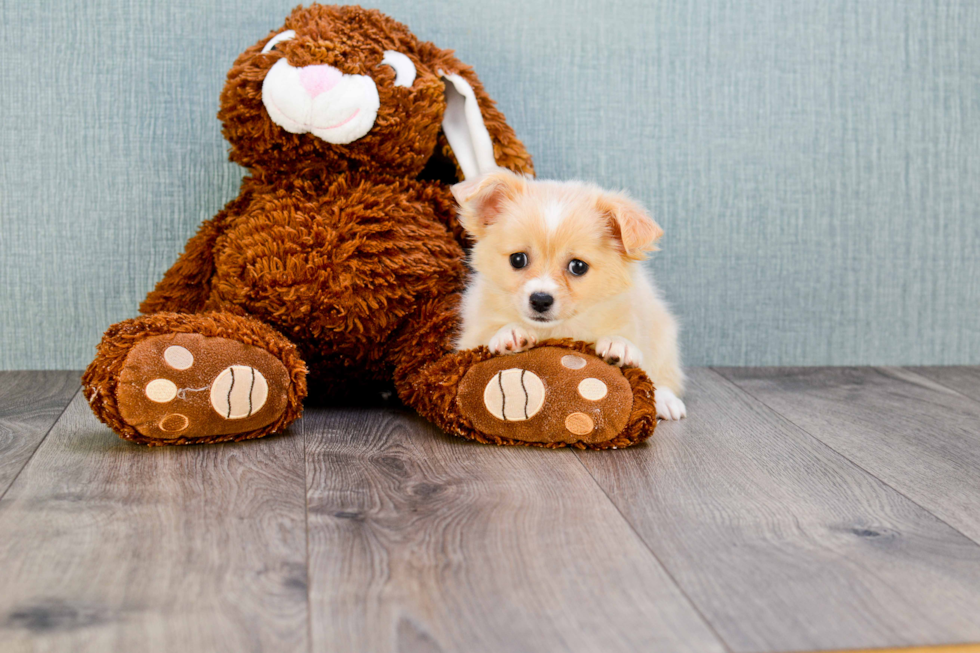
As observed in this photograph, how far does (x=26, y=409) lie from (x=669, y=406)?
42.6 inches

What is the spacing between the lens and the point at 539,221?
4.26ft

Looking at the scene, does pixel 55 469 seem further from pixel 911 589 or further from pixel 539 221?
pixel 911 589

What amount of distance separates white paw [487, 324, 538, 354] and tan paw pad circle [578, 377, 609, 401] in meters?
0.11

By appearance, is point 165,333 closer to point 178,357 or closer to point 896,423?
point 178,357

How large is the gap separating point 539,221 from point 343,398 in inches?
21.2

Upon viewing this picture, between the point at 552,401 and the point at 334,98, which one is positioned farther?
the point at 334,98

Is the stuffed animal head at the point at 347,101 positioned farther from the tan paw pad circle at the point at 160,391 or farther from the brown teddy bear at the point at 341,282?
the tan paw pad circle at the point at 160,391

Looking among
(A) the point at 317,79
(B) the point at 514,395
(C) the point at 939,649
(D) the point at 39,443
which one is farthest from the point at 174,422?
(C) the point at 939,649

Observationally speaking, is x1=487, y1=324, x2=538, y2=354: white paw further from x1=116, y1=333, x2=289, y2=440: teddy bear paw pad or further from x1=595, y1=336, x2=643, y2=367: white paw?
x1=116, y1=333, x2=289, y2=440: teddy bear paw pad

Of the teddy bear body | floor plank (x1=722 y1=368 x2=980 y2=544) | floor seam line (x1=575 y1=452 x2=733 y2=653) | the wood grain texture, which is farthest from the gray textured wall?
the wood grain texture

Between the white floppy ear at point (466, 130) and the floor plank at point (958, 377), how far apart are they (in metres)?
1.06

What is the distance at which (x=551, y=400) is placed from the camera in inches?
49.9

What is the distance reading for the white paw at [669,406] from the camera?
4.96 ft

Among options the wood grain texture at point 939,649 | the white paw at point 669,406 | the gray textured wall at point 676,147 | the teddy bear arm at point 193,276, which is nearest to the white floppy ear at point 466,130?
the gray textured wall at point 676,147
